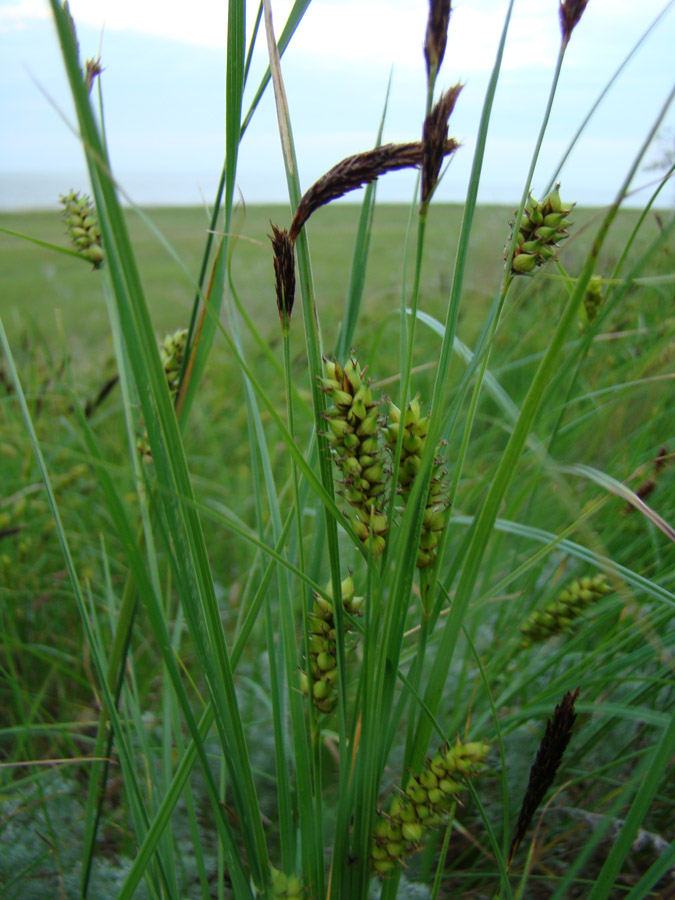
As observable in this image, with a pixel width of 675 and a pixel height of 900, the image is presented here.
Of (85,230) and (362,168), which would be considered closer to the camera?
(362,168)

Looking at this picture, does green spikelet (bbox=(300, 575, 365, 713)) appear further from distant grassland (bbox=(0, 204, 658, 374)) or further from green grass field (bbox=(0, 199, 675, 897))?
distant grassland (bbox=(0, 204, 658, 374))

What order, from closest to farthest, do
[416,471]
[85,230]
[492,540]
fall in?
1. [416,471]
2. [85,230]
3. [492,540]

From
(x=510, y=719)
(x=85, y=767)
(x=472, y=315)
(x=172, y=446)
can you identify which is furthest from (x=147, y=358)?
A: (x=472, y=315)

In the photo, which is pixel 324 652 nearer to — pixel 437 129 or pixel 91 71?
pixel 437 129

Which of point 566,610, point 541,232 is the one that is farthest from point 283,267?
point 566,610

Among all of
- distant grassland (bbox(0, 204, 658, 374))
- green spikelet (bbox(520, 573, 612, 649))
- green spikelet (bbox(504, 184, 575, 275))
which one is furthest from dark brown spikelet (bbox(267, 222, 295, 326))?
distant grassland (bbox(0, 204, 658, 374))
